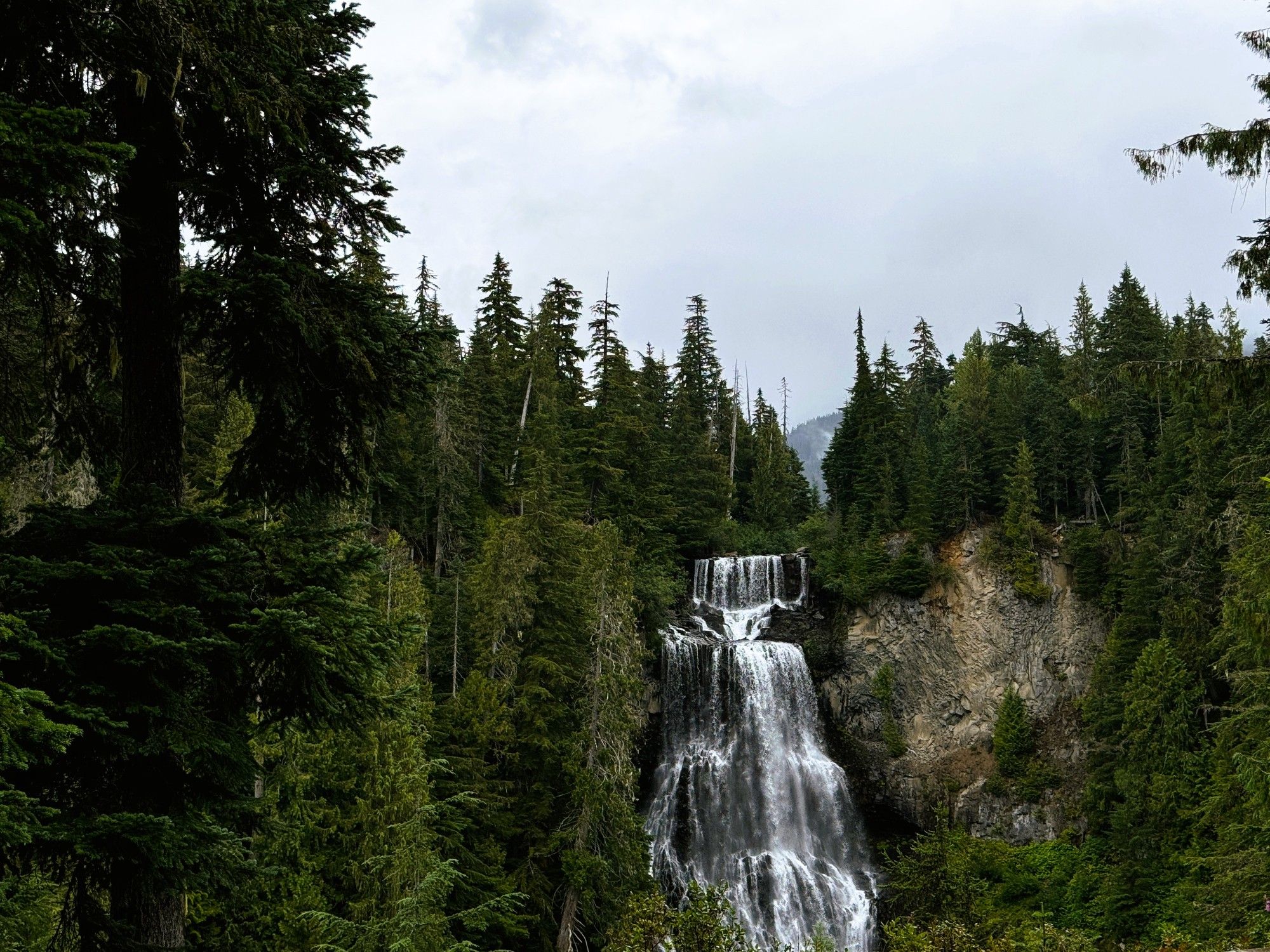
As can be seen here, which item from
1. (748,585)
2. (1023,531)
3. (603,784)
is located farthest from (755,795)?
(1023,531)

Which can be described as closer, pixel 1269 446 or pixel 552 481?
pixel 1269 446

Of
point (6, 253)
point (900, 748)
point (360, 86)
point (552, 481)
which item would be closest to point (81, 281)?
point (6, 253)

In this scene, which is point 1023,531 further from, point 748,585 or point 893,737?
point 748,585

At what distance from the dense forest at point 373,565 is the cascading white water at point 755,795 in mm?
1813

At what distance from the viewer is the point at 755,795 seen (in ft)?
108

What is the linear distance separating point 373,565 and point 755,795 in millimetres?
30079

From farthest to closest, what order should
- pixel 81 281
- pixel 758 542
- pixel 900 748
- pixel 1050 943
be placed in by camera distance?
pixel 758 542, pixel 900 748, pixel 1050 943, pixel 81 281

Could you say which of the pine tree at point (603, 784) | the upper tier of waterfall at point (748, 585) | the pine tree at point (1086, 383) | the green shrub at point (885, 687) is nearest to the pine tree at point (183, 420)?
the pine tree at point (603, 784)

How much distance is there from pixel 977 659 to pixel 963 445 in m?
9.69

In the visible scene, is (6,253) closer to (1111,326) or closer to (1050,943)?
(1050,943)

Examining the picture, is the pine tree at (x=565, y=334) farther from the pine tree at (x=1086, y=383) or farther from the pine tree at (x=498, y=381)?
the pine tree at (x=1086, y=383)

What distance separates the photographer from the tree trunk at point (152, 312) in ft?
18.5

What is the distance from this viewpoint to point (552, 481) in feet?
102

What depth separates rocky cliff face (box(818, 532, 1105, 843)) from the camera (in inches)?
1347
